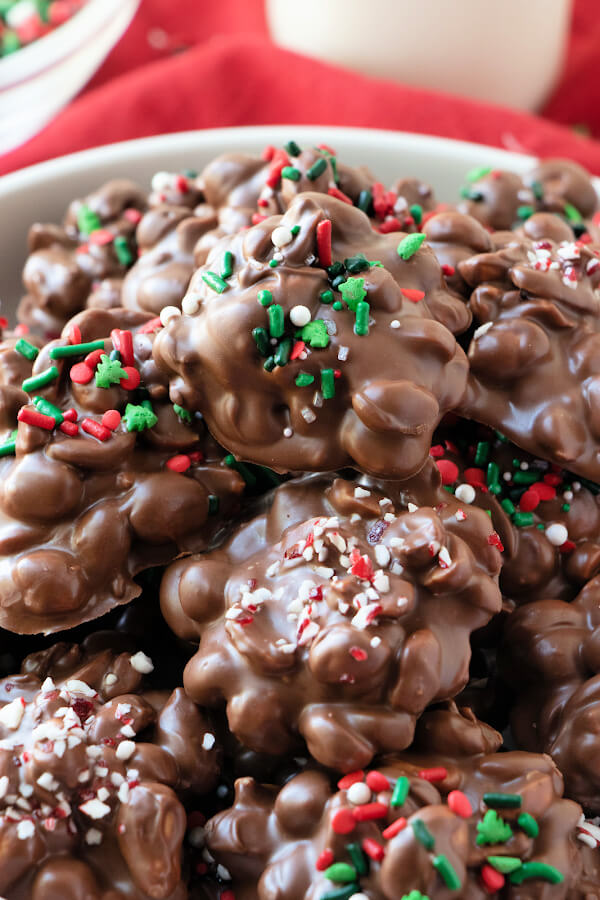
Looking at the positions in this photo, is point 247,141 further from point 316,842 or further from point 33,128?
point 316,842

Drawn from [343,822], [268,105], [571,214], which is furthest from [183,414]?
[268,105]

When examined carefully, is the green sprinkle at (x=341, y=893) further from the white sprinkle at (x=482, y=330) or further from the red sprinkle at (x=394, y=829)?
the white sprinkle at (x=482, y=330)

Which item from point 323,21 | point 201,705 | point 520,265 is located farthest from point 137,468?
point 323,21

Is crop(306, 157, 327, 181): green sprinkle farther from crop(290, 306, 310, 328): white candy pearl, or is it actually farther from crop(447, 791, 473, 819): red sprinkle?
crop(447, 791, 473, 819): red sprinkle

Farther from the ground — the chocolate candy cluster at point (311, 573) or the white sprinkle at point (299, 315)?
the white sprinkle at point (299, 315)

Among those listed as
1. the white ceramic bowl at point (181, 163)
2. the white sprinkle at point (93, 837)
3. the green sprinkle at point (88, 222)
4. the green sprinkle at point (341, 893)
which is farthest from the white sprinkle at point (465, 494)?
the white ceramic bowl at point (181, 163)

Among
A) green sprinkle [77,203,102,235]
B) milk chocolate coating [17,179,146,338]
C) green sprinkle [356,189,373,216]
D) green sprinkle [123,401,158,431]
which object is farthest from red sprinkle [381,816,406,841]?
green sprinkle [77,203,102,235]

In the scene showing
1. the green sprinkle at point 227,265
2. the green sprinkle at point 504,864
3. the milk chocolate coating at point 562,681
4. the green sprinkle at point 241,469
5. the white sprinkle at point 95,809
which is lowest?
the milk chocolate coating at point 562,681
